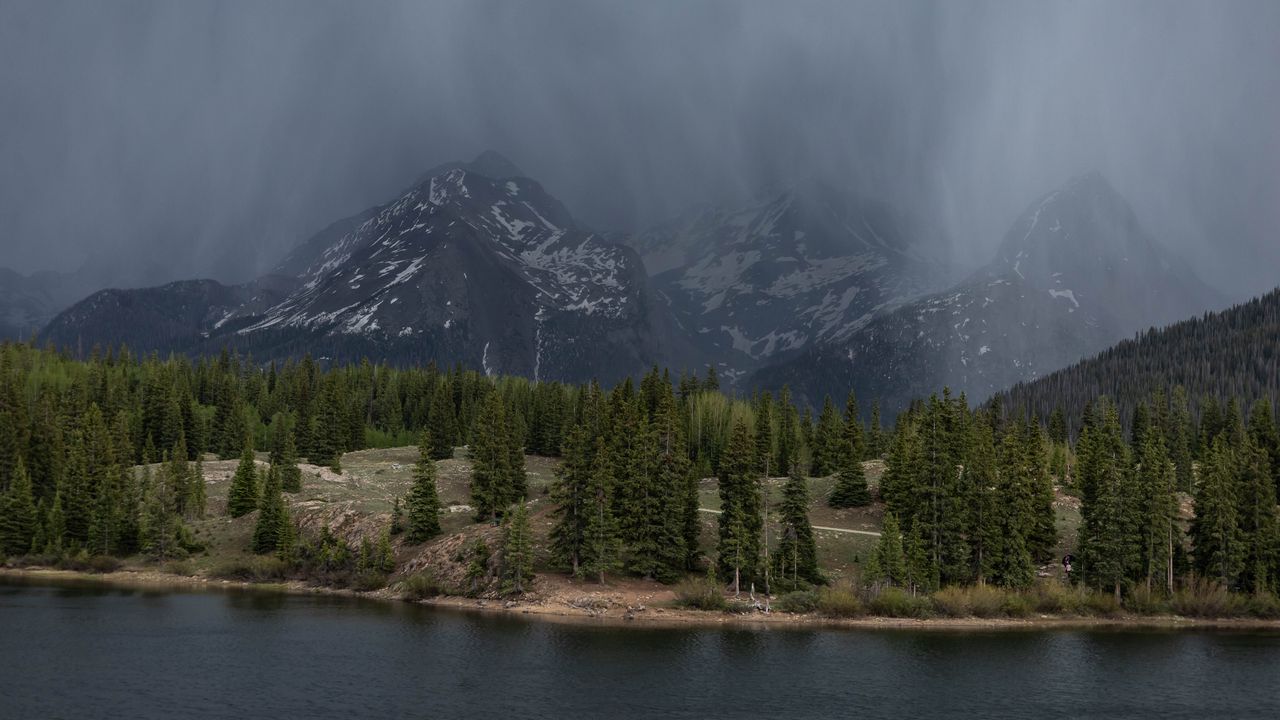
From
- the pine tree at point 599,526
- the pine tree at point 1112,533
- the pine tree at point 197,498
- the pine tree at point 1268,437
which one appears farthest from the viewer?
the pine tree at point 1268,437

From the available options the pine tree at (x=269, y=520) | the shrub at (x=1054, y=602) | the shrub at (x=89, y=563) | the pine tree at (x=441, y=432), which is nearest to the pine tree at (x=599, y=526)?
the shrub at (x=1054, y=602)

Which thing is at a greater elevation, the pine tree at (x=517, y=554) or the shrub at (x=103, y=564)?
the pine tree at (x=517, y=554)

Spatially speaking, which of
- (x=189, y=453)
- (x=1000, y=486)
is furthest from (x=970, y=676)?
(x=189, y=453)

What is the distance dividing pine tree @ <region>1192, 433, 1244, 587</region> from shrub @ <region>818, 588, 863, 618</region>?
1486 inches

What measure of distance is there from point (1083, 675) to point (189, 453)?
524ft

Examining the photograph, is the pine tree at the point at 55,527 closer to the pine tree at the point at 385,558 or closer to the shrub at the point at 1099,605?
the pine tree at the point at 385,558

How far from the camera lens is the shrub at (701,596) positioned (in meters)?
89.9

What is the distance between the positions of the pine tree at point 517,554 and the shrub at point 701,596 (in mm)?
15544

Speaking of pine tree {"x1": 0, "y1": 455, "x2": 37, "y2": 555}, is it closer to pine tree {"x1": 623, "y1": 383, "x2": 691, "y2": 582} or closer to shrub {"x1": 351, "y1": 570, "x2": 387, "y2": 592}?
shrub {"x1": 351, "y1": 570, "x2": 387, "y2": 592}

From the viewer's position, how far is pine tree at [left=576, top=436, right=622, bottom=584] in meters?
95.2

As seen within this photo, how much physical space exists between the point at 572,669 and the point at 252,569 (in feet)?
204

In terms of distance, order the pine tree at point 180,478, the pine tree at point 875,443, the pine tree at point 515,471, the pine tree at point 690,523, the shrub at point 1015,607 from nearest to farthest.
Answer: the shrub at point 1015,607 < the pine tree at point 690,523 < the pine tree at point 515,471 < the pine tree at point 180,478 < the pine tree at point 875,443

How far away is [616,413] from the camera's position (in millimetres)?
109188

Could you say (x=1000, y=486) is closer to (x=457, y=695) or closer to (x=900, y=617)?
(x=900, y=617)
